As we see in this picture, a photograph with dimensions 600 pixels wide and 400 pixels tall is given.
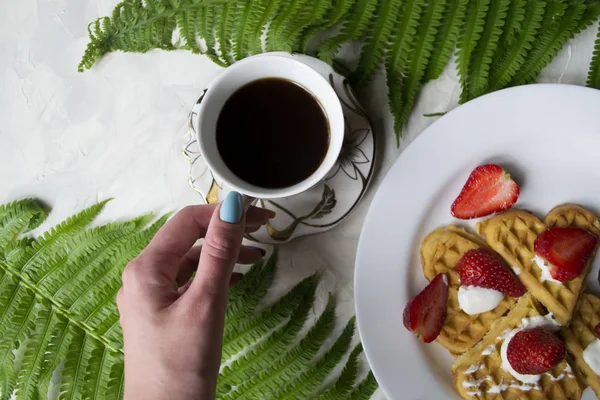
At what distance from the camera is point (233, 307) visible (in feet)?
4.04

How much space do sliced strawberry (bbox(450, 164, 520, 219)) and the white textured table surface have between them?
0.27m

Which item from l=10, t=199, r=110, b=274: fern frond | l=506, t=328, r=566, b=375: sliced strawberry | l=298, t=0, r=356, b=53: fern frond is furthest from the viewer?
l=10, t=199, r=110, b=274: fern frond

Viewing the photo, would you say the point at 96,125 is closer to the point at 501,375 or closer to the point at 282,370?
the point at 282,370

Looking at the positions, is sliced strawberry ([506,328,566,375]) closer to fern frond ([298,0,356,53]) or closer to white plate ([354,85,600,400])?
white plate ([354,85,600,400])

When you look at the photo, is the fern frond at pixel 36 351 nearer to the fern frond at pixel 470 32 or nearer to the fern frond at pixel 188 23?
the fern frond at pixel 188 23

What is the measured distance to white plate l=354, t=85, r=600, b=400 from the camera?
112cm

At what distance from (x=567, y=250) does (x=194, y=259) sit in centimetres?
80

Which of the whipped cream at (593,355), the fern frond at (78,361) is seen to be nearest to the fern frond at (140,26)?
the fern frond at (78,361)

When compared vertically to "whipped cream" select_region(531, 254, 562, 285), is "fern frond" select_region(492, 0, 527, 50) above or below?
above

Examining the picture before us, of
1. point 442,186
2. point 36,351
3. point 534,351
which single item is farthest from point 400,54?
point 36,351

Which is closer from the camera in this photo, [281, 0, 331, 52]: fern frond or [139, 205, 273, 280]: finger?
[139, 205, 273, 280]: finger

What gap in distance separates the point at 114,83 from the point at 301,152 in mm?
570

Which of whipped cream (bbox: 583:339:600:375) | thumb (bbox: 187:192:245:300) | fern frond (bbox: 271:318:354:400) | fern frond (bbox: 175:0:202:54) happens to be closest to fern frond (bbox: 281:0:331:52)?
fern frond (bbox: 175:0:202:54)

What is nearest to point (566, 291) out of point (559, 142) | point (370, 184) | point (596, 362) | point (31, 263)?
point (596, 362)
